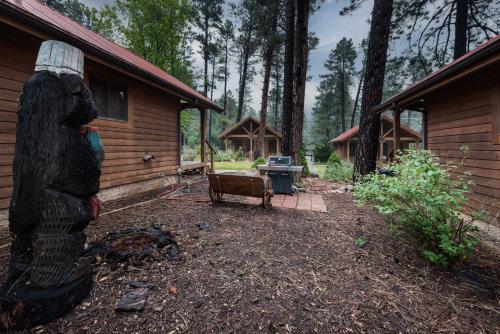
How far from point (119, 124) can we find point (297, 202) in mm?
4905

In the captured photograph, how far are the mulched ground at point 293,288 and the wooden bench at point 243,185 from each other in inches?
39.8

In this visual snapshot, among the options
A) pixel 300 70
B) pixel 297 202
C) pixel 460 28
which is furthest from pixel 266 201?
pixel 460 28

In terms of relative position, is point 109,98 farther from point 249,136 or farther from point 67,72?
point 249,136

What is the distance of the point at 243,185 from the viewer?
14.5ft

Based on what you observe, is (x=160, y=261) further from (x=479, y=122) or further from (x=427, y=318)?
(x=479, y=122)

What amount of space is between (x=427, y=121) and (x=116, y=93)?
8.50m

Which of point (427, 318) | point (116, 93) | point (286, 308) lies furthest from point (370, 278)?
point (116, 93)

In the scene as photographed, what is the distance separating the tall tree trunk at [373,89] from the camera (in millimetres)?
7059

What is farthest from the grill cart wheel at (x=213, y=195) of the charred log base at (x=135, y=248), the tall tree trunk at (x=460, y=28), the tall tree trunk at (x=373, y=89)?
the tall tree trunk at (x=460, y=28)

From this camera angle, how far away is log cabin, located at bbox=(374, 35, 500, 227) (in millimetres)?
3801

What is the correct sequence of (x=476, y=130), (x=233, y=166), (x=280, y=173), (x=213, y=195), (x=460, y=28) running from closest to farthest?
(x=476, y=130)
(x=213, y=195)
(x=280, y=173)
(x=460, y=28)
(x=233, y=166)

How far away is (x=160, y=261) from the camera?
2432 mm

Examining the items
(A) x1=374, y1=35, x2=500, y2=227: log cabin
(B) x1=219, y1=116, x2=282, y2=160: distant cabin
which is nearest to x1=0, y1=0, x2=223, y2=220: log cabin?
(A) x1=374, y1=35, x2=500, y2=227: log cabin

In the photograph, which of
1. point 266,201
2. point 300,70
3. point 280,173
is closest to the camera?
point 266,201
